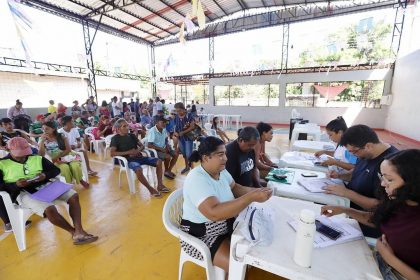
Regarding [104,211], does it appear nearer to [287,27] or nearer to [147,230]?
[147,230]

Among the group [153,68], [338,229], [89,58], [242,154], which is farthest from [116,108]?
[338,229]

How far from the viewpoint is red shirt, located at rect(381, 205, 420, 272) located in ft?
3.17

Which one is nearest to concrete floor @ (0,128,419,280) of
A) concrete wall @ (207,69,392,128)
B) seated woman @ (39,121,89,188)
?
seated woman @ (39,121,89,188)

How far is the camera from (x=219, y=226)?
1.49m

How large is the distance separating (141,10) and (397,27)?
10.4 m

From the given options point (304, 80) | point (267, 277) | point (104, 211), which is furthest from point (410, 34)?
point (104, 211)

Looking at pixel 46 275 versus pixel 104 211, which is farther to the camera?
pixel 104 211

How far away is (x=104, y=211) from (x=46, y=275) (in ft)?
3.51

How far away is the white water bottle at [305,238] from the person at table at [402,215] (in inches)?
17.5

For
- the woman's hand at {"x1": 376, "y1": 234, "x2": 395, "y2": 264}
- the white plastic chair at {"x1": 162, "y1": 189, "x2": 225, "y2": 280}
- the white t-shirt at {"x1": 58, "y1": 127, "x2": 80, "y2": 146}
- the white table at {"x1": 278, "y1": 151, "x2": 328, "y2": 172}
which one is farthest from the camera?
the white t-shirt at {"x1": 58, "y1": 127, "x2": 80, "y2": 146}

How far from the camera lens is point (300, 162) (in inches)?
103

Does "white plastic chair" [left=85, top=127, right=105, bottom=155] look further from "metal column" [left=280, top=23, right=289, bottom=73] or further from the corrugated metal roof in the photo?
"metal column" [left=280, top=23, right=289, bottom=73]

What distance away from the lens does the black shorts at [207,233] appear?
4.72ft

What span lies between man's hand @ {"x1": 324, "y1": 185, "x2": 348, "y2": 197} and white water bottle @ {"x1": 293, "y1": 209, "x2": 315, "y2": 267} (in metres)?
0.88
